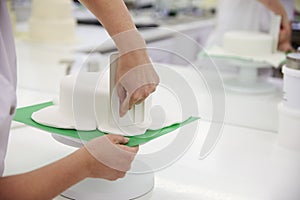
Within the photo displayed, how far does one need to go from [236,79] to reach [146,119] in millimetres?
643

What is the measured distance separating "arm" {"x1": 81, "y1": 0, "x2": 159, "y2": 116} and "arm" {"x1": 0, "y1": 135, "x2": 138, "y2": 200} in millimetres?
67

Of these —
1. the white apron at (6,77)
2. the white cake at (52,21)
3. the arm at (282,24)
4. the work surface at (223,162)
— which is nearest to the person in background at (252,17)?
the arm at (282,24)

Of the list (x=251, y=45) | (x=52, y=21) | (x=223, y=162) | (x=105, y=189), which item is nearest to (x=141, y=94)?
(x=105, y=189)

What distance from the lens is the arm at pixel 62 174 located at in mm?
517

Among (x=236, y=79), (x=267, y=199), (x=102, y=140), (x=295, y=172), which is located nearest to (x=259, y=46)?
(x=236, y=79)

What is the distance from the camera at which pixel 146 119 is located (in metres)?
0.62

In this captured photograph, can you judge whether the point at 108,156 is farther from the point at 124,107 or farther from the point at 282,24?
the point at 282,24

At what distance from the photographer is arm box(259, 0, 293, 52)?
113 cm

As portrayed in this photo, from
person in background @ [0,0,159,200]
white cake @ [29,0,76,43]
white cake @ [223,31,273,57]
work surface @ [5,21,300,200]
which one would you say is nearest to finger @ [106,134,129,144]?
person in background @ [0,0,159,200]

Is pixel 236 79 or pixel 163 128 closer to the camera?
pixel 163 128

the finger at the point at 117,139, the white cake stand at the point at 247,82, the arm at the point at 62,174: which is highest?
the finger at the point at 117,139

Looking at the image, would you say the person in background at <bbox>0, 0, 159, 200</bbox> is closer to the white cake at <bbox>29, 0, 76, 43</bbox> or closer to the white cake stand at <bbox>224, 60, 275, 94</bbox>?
the white cake stand at <bbox>224, 60, 275, 94</bbox>

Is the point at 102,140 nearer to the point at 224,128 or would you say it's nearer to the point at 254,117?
the point at 224,128

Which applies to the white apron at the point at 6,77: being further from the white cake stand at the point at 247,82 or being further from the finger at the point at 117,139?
the white cake stand at the point at 247,82
